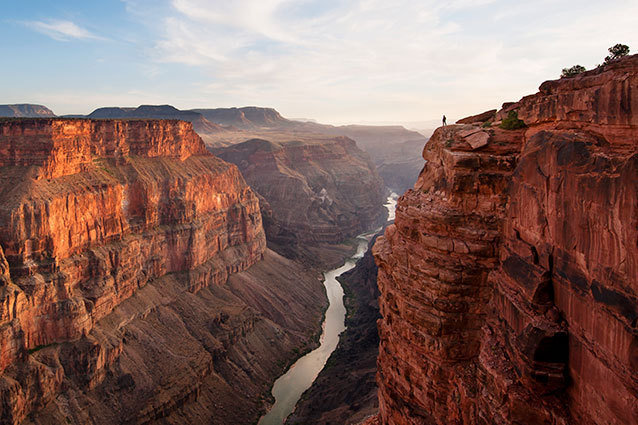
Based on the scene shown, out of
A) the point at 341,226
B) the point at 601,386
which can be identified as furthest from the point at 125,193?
the point at 341,226

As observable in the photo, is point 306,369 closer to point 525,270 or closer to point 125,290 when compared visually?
point 125,290

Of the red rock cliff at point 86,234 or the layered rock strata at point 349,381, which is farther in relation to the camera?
the layered rock strata at point 349,381

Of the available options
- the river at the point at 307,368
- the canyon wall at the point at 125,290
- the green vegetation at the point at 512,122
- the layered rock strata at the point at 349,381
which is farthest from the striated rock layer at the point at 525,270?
the canyon wall at the point at 125,290

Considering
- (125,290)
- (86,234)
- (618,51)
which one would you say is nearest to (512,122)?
(618,51)

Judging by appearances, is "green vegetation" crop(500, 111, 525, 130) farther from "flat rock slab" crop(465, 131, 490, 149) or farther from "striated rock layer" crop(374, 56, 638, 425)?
"flat rock slab" crop(465, 131, 490, 149)

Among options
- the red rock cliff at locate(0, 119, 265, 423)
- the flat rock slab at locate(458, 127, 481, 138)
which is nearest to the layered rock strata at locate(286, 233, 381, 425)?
the red rock cliff at locate(0, 119, 265, 423)

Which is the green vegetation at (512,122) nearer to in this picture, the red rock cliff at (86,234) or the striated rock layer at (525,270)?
the striated rock layer at (525,270)

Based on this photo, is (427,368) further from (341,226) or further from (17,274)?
(341,226)
